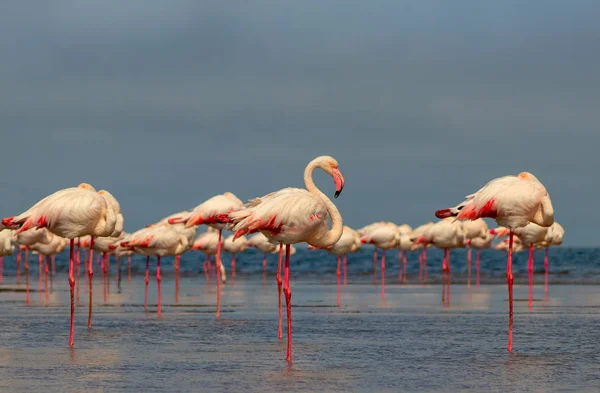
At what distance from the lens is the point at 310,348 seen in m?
12.5

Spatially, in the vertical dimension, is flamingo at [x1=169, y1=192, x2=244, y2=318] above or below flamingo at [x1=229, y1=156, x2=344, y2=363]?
above

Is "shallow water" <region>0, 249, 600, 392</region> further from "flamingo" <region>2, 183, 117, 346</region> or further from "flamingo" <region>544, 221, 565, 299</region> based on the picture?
"flamingo" <region>544, 221, 565, 299</region>

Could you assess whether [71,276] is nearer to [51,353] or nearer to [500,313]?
[51,353]


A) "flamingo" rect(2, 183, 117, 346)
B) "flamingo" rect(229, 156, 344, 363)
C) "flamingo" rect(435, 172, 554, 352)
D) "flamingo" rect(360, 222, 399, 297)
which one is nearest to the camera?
"flamingo" rect(229, 156, 344, 363)

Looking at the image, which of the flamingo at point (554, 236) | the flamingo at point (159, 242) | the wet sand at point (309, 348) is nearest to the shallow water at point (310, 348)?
the wet sand at point (309, 348)

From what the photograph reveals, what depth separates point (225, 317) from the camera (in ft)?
57.1

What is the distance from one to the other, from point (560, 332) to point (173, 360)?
19.0 feet

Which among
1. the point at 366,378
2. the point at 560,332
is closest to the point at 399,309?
the point at 560,332

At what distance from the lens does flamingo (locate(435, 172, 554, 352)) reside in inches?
500

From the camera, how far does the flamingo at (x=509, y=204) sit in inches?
500

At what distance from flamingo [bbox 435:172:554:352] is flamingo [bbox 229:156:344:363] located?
169 centimetres

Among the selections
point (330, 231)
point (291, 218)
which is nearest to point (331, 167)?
point (330, 231)

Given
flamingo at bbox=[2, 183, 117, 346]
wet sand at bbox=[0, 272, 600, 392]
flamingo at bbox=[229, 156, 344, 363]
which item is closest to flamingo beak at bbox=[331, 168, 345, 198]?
flamingo at bbox=[229, 156, 344, 363]

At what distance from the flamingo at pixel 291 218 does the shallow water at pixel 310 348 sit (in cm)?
116
